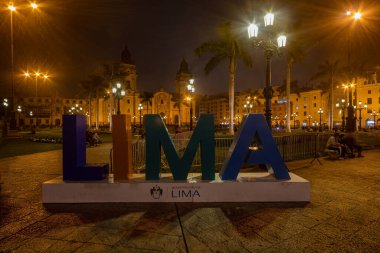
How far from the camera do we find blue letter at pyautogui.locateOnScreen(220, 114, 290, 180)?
689 cm

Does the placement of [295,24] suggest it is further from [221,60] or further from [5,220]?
[5,220]

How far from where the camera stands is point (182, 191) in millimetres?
6809

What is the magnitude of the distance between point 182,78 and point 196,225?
102283 mm

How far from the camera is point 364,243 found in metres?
4.62

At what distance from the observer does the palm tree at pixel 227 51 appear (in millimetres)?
27750

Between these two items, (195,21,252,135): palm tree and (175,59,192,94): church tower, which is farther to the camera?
(175,59,192,94): church tower

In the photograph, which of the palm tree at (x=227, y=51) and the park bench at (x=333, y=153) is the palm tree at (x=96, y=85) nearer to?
the palm tree at (x=227, y=51)

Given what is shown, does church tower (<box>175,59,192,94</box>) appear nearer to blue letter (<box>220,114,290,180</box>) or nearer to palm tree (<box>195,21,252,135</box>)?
palm tree (<box>195,21,252,135</box>)

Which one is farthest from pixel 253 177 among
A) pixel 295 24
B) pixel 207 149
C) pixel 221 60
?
pixel 295 24

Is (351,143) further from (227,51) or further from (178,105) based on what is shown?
(178,105)

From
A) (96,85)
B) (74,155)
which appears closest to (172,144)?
(74,155)

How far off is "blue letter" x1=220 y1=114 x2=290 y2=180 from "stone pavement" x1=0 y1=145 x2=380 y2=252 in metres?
0.88

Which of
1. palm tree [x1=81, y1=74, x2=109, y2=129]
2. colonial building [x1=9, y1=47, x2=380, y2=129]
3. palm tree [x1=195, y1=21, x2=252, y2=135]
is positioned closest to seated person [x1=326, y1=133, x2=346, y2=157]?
palm tree [x1=195, y1=21, x2=252, y2=135]

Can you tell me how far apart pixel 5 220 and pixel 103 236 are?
2626mm
